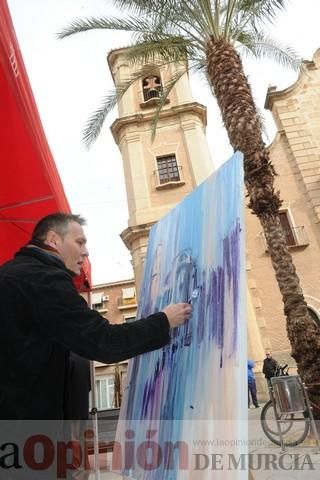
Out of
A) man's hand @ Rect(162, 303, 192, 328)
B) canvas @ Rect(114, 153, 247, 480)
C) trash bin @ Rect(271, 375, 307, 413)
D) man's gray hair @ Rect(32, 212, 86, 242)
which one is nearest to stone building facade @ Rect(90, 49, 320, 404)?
trash bin @ Rect(271, 375, 307, 413)

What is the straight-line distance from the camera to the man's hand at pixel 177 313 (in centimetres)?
174

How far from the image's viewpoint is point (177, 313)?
1.77 meters

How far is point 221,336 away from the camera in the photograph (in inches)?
61.1

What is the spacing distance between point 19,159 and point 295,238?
1316 centimetres

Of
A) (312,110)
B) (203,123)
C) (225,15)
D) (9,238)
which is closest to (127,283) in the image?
(203,123)

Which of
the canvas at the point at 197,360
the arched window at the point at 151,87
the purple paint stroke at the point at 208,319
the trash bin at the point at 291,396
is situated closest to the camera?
the canvas at the point at 197,360

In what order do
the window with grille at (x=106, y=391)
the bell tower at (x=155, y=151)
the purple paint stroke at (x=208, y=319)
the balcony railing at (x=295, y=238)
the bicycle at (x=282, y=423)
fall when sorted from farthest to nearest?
the window with grille at (x=106, y=391)
the bell tower at (x=155, y=151)
the balcony railing at (x=295, y=238)
the bicycle at (x=282, y=423)
the purple paint stroke at (x=208, y=319)

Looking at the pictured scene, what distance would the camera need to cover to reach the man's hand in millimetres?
1739

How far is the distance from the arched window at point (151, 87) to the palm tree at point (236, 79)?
9.34m

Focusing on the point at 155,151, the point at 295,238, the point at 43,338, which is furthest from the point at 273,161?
the point at 43,338

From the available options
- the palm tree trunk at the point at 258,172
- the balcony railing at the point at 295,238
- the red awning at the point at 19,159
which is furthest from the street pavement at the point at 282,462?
the balcony railing at the point at 295,238

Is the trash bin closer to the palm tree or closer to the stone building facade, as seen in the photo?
the palm tree

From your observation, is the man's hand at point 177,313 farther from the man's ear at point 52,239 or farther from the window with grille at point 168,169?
the window with grille at point 168,169

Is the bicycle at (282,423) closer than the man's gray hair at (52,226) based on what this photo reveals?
No
